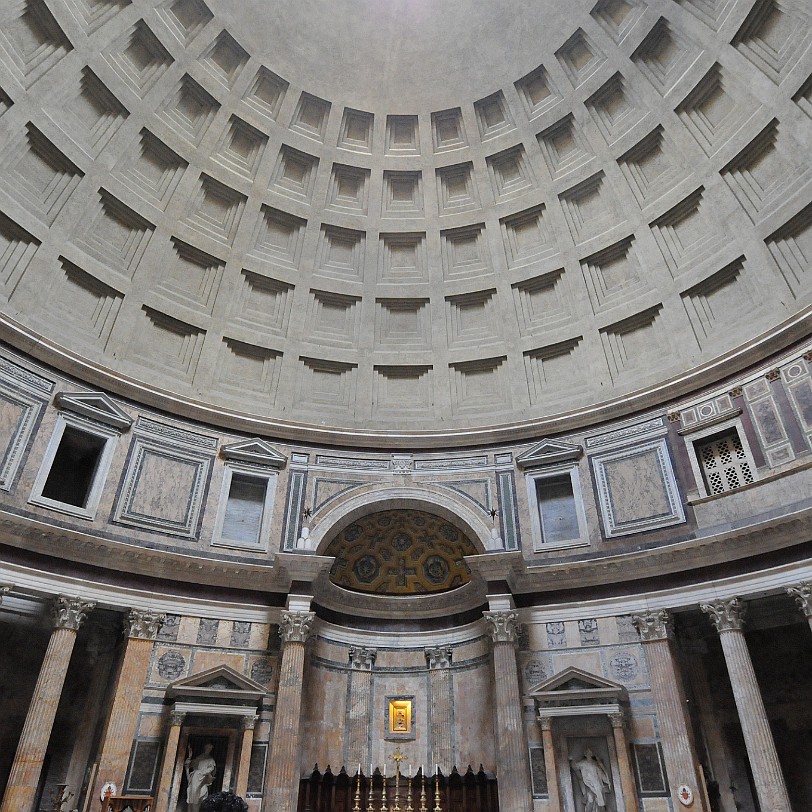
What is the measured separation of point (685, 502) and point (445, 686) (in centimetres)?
929

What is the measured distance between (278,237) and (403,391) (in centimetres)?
767

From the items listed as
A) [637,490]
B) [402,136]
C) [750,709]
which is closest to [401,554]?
[637,490]

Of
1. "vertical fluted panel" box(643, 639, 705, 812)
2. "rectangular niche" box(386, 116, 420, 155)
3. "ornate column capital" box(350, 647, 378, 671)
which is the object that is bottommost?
"vertical fluted panel" box(643, 639, 705, 812)

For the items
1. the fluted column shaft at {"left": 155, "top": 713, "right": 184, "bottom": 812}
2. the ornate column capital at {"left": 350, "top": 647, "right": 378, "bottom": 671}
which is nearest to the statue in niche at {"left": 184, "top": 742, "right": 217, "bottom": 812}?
the fluted column shaft at {"left": 155, "top": 713, "right": 184, "bottom": 812}

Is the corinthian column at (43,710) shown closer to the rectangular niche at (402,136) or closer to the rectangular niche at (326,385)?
the rectangular niche at (326,385)

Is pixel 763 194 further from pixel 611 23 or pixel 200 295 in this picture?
pixel 200 295

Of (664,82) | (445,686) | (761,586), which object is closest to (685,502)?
(761,586)

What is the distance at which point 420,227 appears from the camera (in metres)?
24.7

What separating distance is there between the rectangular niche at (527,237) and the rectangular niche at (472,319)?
5.35 ft

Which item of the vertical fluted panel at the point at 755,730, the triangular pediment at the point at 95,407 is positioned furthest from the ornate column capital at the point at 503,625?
the triangular pediment at the point at 95,407

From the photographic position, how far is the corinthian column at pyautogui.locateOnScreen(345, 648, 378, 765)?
19109mm

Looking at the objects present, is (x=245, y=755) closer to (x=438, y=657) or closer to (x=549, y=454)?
(x=438, y=657)

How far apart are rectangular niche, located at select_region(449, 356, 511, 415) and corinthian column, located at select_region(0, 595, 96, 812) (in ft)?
44.8

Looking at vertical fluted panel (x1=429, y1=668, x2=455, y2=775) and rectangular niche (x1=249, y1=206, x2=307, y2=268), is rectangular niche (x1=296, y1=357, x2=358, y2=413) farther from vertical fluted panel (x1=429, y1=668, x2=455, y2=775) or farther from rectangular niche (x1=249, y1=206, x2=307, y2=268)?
vertical fluted panel (x1=429, y1=668, x2=455, y2=775)
